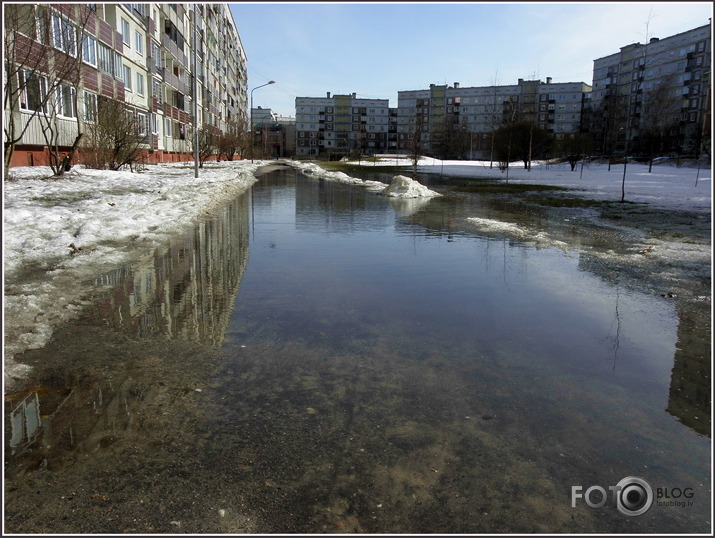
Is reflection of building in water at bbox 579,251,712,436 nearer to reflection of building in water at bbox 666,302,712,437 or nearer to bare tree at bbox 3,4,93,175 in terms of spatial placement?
reflection of building in water at bbox 666,302,712,437

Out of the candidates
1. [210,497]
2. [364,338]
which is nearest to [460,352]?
[364,338]

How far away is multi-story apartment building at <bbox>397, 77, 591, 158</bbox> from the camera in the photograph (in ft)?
427

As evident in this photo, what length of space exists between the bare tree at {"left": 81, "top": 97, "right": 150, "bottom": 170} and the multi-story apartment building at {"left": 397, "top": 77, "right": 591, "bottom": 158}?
10341 centimetres

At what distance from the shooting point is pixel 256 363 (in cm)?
422

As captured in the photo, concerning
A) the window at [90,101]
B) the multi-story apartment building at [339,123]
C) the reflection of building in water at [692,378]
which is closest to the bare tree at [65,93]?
the window at [90,101]

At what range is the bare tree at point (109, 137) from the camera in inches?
866

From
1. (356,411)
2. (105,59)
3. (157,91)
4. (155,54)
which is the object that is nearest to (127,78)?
(105,59)

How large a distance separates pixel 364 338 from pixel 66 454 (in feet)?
8.69

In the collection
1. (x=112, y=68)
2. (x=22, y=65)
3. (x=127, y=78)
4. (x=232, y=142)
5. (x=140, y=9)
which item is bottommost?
(x=22, y=65)

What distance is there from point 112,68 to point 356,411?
33.8m

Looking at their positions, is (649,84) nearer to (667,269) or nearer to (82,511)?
(667,269)

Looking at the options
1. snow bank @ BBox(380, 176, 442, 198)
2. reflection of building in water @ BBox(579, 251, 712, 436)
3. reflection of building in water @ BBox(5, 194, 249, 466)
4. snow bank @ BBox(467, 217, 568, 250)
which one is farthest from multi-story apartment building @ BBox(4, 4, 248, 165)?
reflection of building in water @ BBox(579, 251, 712, 436)

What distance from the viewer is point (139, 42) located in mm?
37875

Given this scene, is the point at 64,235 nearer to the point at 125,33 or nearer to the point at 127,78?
the point at 127,78
